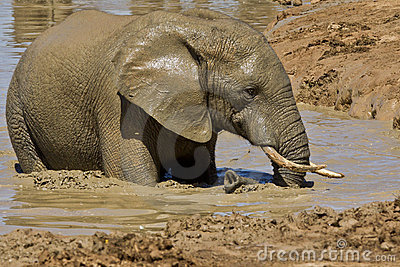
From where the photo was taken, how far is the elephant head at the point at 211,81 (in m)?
6.93

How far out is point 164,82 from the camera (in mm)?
7086

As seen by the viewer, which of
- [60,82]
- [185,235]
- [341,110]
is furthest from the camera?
[341,110]

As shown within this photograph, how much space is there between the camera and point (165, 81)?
7082 millimetres

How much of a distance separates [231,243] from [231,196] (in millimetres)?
2027

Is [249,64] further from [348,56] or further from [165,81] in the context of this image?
[348,56]

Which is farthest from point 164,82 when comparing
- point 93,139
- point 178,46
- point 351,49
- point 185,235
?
point 351,49

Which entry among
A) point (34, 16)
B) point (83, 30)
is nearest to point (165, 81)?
point (83, 30)

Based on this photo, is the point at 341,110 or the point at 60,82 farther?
the point at 341,110

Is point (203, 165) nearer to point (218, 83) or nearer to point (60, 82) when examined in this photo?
point (218, 83)

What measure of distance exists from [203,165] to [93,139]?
120 centimetres

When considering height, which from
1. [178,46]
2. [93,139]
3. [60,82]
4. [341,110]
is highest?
[178,46]

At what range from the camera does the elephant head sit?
693 cm

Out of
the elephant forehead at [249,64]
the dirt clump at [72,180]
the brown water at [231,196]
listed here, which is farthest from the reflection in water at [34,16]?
the elephant forehead at [249,64]

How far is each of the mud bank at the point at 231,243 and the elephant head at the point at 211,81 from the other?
152 cm
